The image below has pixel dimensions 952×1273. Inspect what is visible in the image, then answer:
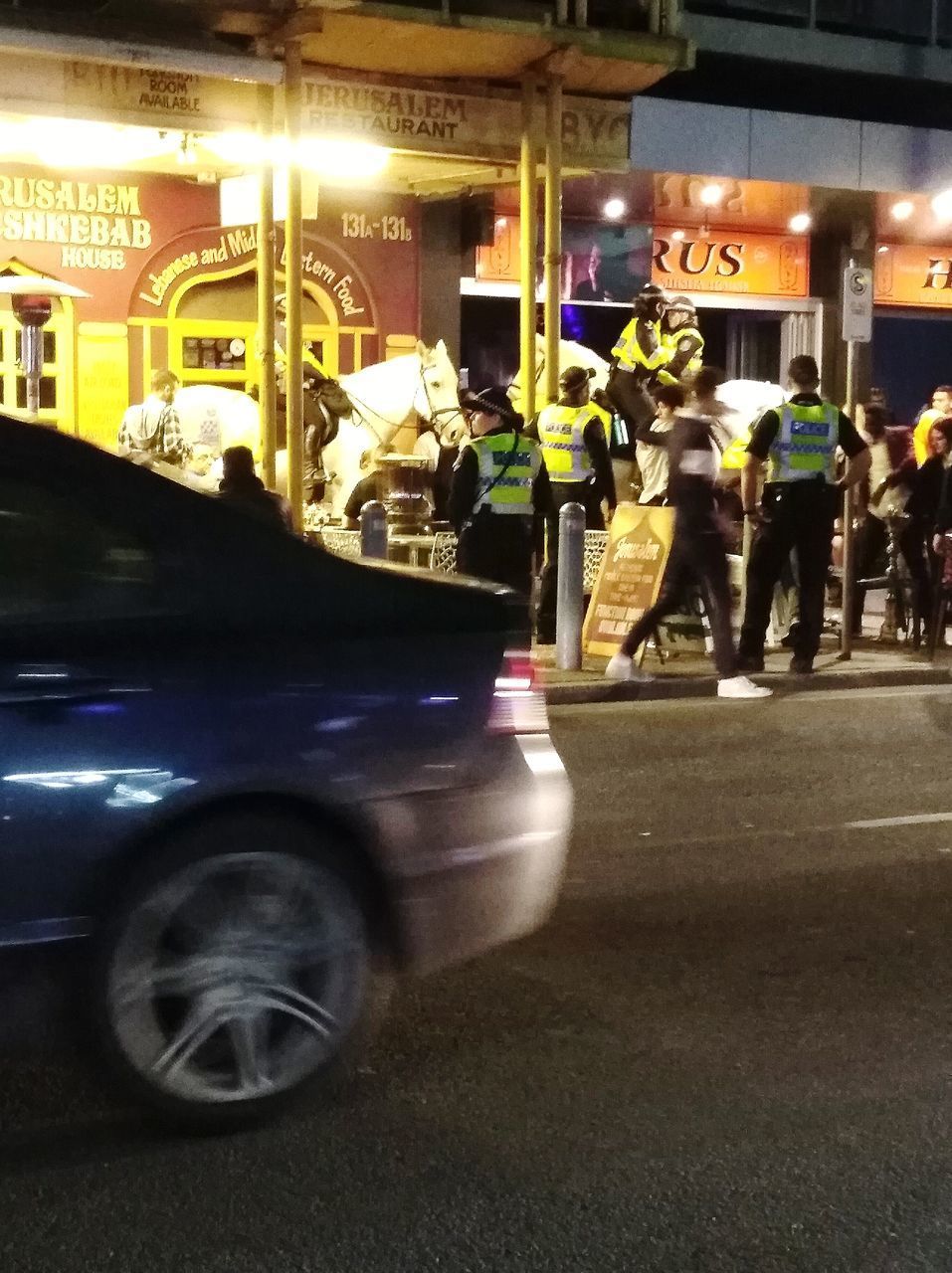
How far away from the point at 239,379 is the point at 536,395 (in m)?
4.74

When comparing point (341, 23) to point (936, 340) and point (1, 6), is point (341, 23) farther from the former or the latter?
point (936, 340)

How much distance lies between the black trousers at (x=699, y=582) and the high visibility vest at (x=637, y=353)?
4744 mm

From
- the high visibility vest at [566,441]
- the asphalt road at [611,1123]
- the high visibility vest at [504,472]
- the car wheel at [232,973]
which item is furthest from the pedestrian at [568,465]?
the car wheel at [232,973]

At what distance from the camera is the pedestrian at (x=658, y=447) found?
13.6 m

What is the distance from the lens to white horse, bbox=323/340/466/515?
18984mm

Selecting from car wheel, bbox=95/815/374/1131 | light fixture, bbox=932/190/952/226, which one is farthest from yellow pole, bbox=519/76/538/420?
car wheel, bbox=95/815/374/1131

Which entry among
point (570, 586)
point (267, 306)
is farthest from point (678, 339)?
point (570, 586)

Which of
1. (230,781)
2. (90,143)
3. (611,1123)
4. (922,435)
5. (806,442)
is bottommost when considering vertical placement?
(611,1123)

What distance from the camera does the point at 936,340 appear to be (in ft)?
96.3

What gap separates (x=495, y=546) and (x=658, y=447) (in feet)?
8.71

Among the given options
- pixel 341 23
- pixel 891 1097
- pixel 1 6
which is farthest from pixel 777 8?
pixel 891 1097

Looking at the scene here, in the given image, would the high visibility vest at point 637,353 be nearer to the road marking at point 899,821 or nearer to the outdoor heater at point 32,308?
the outdoor heater at point 32,308

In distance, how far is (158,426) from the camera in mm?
16500

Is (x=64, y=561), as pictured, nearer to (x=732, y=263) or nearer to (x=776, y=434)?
(x=776, y=434)
